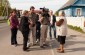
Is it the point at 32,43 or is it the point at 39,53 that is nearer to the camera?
the point at 39,53

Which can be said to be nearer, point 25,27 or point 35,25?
point 25,27

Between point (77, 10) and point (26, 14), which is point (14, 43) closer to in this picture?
point (26, 14)

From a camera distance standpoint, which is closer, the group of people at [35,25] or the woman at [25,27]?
the group of people at [35,25]

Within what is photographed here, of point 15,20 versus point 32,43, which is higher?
point 15,20

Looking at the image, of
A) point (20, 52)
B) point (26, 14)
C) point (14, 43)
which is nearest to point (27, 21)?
point (26, 14)

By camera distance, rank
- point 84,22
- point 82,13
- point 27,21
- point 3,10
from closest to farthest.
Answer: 1. point 27,21
2. point 84,22
3. point 82,13
4. point 3,10

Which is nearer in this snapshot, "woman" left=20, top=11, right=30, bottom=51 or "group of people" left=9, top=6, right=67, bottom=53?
"group of people" left=9, top=6, right=67, bottom=53

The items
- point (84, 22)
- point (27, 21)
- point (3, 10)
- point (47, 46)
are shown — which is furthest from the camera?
point (3, 10)

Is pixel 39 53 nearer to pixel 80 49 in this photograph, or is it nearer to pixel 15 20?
pixel 80 49

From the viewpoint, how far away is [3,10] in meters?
86.9

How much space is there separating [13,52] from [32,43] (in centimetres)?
191

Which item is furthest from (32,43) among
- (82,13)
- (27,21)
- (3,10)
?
(3,10)

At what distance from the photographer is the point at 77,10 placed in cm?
4834

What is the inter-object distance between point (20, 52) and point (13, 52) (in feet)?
1.03
